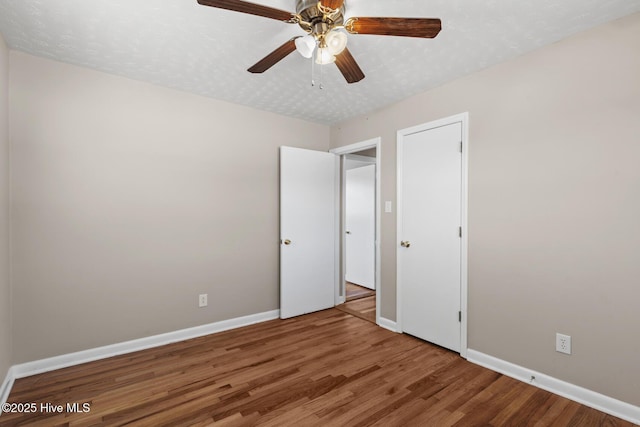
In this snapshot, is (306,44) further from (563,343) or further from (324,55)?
(563,343)

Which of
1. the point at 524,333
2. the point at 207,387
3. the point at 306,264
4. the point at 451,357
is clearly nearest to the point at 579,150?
the point at 524,333

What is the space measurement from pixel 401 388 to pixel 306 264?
188cm

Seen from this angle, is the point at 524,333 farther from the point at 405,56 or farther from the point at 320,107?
the point at 320,107

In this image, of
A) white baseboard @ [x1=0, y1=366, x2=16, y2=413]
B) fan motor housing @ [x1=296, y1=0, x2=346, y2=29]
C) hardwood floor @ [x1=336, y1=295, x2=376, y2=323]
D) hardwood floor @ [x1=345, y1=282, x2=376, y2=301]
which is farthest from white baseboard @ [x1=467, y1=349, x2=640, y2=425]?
white baseboard @ [x1=0, y1=366, x2=16, y2=413]

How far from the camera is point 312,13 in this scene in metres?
1.58

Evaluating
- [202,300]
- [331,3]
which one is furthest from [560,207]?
[202,300]

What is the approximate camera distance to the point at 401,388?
2170 mm

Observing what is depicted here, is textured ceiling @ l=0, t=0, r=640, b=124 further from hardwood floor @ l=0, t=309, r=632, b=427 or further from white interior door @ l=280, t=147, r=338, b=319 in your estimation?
hardwood floor @ l=0, t=309, r=632, b=427

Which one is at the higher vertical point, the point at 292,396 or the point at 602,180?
the point at 602,180

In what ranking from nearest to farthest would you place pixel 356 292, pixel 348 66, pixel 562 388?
pixel 348 66, pixel 562 388, pixel 356 292

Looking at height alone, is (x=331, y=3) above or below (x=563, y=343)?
above

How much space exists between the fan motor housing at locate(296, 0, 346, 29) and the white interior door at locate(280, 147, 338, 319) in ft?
6.62

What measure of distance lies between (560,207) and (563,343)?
3.10 feet

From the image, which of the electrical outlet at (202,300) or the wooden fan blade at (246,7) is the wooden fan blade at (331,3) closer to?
the wooden fan blade at (246,7)
